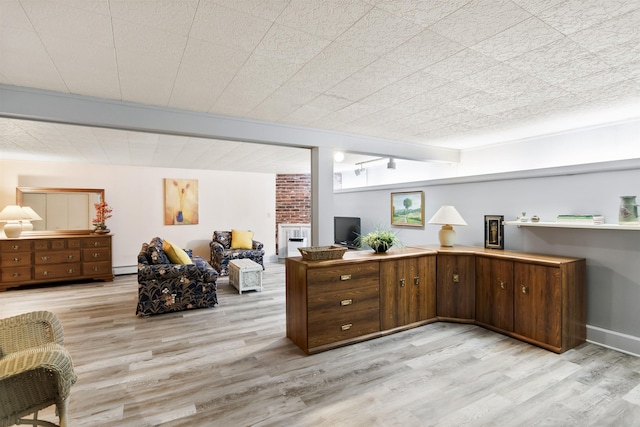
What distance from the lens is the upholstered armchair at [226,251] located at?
6.45 metres

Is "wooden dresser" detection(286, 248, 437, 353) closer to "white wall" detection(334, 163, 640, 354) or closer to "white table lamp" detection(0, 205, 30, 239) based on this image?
"white wall" detection(334, 163, 640, 354)

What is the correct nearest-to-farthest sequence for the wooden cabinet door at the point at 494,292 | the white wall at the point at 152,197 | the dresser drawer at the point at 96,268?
the wooden cabinet door at the point at 494,292 < the dresser drawer at the point at 96,268 < the white wall at the point at 152,197

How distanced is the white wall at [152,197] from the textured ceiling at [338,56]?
4.64m

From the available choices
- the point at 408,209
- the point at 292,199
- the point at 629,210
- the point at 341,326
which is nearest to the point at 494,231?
the point at 629,210

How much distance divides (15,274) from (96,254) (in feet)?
3.85

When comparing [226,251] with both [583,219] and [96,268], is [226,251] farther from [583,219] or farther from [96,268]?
[583,219]

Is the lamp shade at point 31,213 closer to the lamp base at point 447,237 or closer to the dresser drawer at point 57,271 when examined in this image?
the dresser drawer at point 57,271

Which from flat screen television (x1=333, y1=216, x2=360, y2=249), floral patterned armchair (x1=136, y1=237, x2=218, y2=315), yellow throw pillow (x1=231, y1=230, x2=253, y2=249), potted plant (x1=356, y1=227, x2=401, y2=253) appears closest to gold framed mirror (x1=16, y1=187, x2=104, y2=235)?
yellow throw pillow (x1=231, y1=230, x2=253, y2=249)

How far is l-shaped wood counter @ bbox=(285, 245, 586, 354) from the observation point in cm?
304

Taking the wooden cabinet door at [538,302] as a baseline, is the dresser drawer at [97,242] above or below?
above

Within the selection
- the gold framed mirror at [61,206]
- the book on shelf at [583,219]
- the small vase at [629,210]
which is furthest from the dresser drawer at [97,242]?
the small vase at [629,210]

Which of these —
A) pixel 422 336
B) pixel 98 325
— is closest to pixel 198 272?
pixel 98 325

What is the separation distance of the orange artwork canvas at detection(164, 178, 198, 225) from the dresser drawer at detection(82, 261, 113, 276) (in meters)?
1.39

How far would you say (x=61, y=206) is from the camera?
6.18 metres
